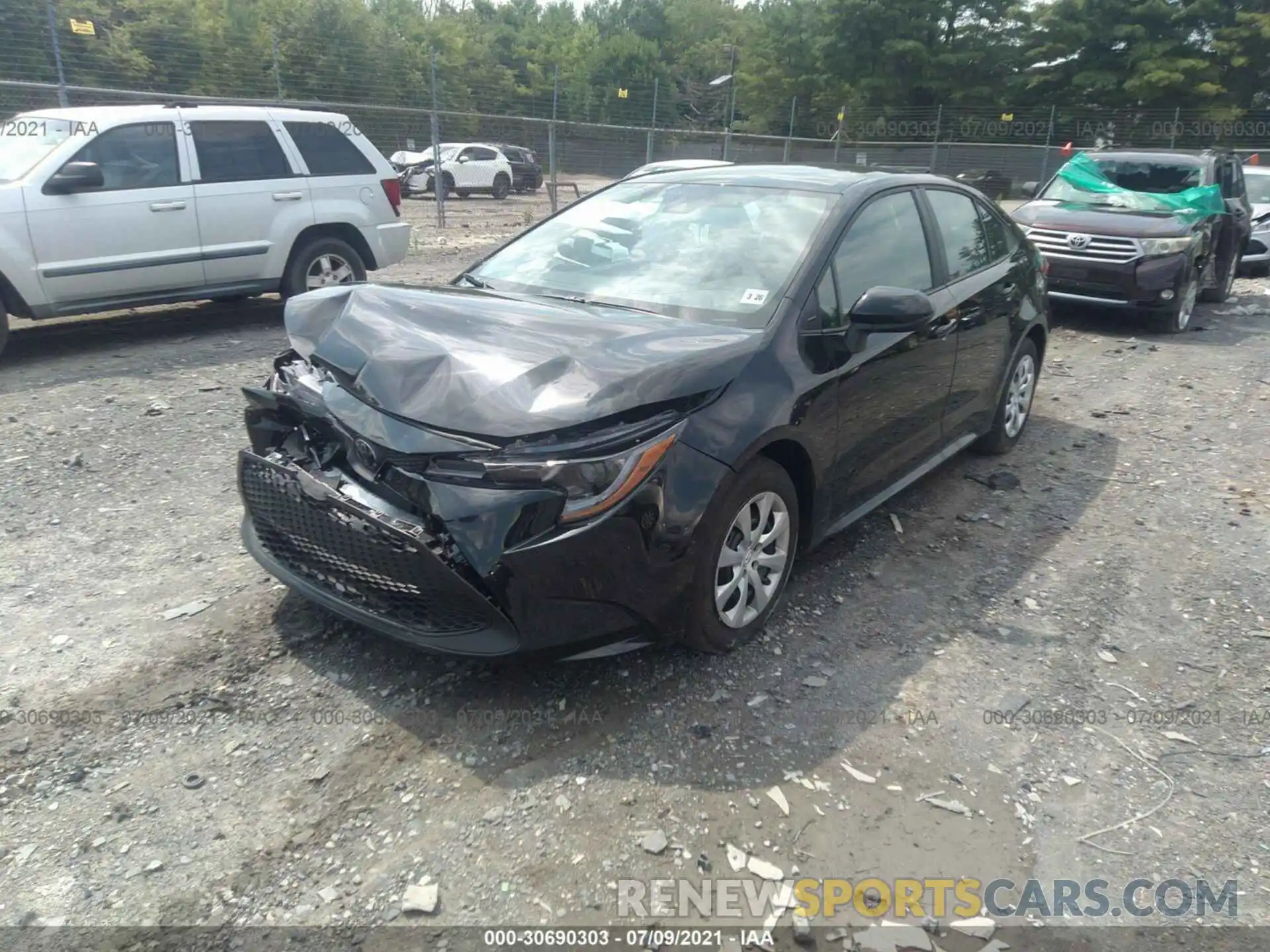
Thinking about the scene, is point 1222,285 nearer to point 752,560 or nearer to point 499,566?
point 752,560

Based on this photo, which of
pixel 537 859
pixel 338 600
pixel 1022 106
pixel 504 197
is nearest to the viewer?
pixel 537 859

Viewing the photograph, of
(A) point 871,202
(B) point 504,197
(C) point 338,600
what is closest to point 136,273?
(C) point 338,600

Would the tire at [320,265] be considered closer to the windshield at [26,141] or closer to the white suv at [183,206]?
the white suv at [183,206]

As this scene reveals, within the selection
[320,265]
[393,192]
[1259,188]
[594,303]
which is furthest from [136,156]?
[1259,188]

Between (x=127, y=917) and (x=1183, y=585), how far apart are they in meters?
4.30

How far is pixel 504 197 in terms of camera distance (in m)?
24.3

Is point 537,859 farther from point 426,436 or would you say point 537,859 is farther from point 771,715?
point 426,436

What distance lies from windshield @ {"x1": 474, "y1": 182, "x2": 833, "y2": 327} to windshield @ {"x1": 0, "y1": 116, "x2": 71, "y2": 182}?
4862 millimetres

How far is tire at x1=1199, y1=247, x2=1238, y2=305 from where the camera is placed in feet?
35.7

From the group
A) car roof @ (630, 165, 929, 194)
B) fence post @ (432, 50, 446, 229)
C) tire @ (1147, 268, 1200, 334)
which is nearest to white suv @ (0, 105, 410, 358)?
car roof @ (630, 165, 929, 194)

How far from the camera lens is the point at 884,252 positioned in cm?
411

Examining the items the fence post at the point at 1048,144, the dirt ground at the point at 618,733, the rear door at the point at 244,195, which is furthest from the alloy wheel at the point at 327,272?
the fence post at the point at 1048,144

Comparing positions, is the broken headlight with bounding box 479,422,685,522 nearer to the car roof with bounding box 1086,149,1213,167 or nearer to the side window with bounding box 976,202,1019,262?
the side window with bounding box 976,202,1019,262

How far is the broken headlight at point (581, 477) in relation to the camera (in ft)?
9.04
